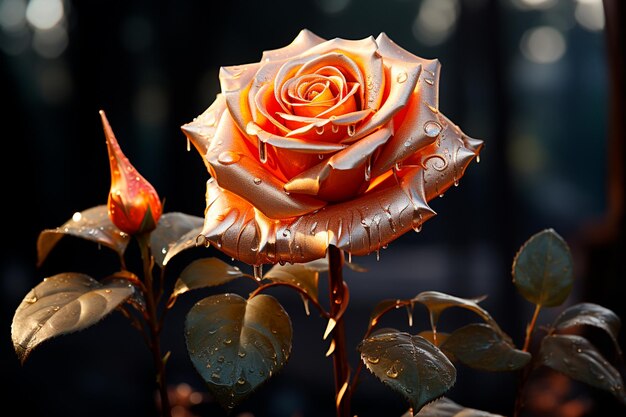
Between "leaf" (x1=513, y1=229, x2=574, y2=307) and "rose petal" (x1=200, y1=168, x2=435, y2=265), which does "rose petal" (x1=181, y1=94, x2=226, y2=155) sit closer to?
"rose petal" (x1=200, y1=168, x2=435, y2=265)

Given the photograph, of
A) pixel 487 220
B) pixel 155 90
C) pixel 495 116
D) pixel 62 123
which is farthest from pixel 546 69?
pixel 62 123

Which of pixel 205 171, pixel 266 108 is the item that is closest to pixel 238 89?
pixel 266 108

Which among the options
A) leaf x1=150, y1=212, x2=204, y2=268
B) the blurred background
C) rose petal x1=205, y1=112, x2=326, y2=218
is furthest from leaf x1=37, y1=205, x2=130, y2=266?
the blurred background

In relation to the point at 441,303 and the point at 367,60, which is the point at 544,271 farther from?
the point at 367,60

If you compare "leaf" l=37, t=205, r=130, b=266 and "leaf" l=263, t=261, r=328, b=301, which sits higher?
"leaf" l=37, t=205, r=130, b=266

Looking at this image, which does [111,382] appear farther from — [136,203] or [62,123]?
[136,203]

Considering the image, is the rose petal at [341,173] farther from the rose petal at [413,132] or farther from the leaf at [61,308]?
the leaf at [61,308]
